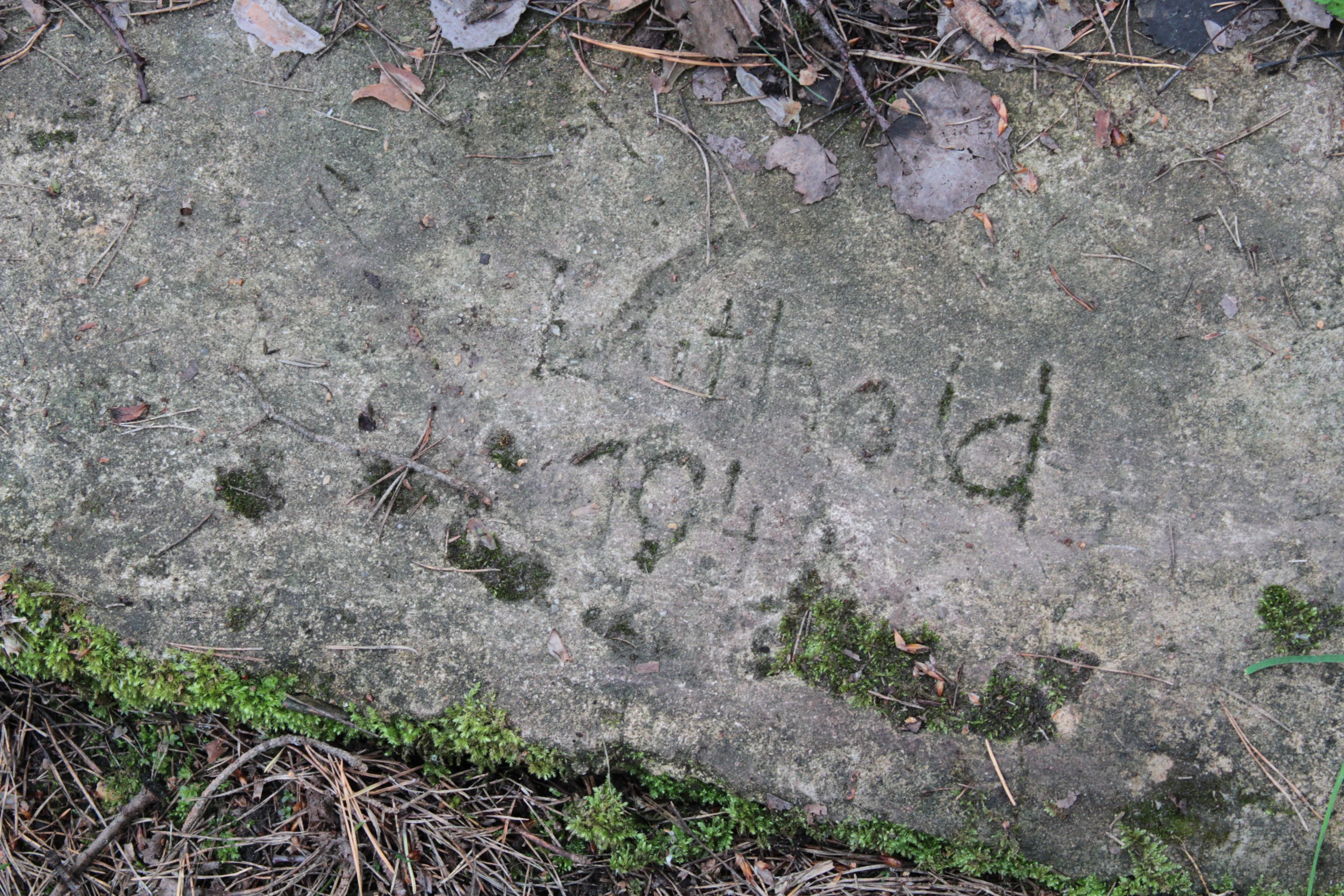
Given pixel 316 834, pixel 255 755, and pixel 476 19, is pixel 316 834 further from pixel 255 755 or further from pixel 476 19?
pixel 476 19

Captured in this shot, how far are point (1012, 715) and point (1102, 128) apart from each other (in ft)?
5.35

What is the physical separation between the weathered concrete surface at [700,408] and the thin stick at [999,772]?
0.08ft

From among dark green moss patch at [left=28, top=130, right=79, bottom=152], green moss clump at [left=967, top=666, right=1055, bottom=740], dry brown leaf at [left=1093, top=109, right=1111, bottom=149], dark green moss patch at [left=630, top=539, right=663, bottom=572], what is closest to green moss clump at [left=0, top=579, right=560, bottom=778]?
dark green moss patch at [left=630, top=539, right=663, bottom=572]

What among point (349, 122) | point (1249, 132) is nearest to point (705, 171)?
point (349, 122)

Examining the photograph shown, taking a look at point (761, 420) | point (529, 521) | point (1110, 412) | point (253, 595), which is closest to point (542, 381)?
point (529, 521)

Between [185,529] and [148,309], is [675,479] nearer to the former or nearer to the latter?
[185,529]

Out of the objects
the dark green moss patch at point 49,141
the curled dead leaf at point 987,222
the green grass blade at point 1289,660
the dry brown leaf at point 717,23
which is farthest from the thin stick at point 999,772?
the dark green moss patch at point 49,141

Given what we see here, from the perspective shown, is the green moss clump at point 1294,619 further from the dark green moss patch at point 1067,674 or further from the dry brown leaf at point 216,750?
the dry brown leaf at point 216,750

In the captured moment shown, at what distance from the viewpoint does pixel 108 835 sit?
2178mm

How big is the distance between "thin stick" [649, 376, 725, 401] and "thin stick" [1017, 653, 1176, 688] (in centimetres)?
108

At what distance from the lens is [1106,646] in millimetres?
2096

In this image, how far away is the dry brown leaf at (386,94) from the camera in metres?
2.24

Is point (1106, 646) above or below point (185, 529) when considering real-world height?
below

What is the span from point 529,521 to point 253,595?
0.80 metres
